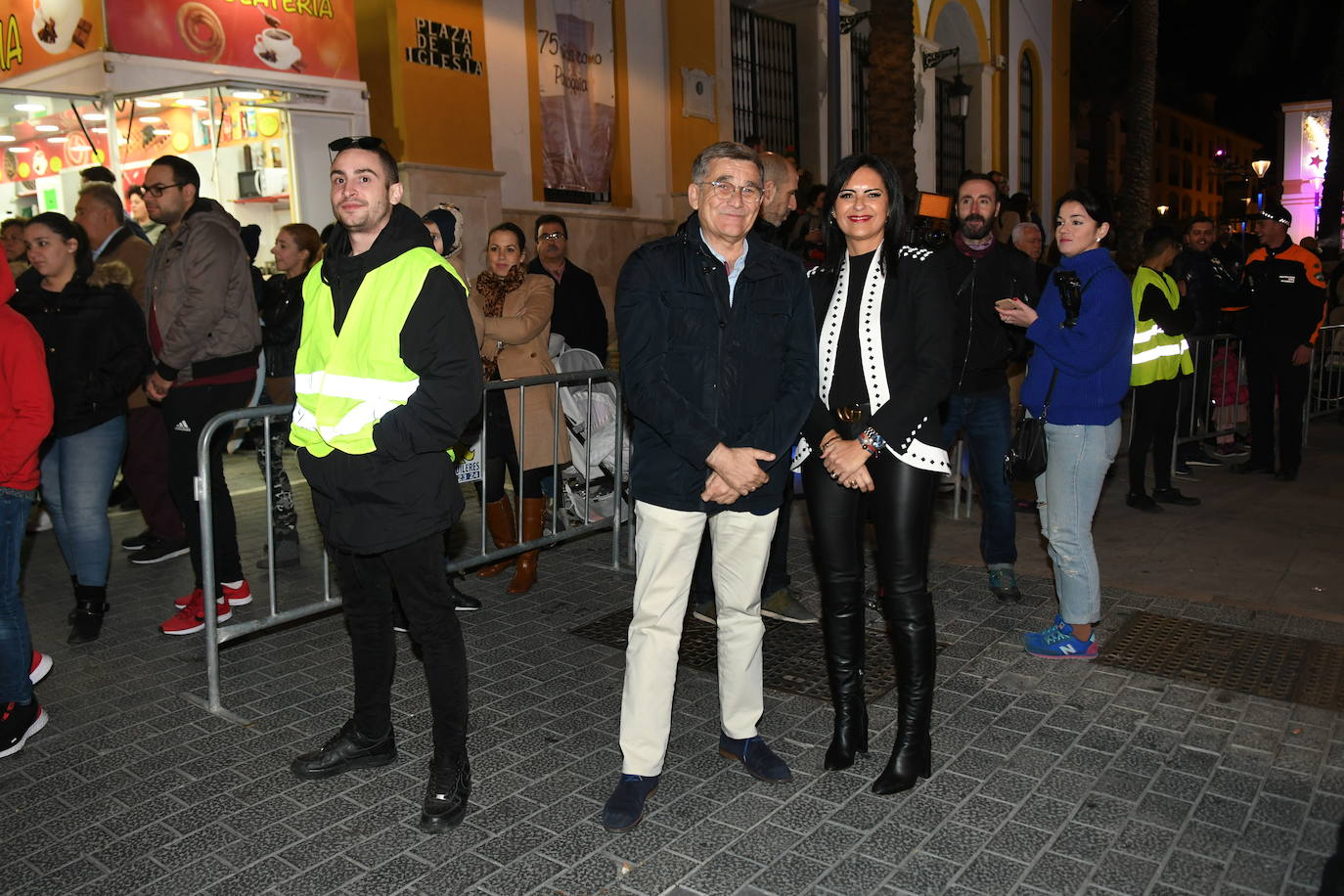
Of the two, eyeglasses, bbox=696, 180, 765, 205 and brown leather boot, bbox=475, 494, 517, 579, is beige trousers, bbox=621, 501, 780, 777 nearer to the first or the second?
eyeglasses, bbox=696, 180, 765, 205

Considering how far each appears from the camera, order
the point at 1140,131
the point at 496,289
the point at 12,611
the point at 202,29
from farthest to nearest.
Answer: the point at 1140,131, the point at 202,29, the point at 496,289, the point at 12,611

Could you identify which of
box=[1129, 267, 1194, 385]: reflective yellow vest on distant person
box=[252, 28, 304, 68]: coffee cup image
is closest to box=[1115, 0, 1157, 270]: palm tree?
box=[1129, 267, 1194, 385]: reflective yellow vest on distant person

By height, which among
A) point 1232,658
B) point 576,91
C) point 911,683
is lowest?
point 1232,658

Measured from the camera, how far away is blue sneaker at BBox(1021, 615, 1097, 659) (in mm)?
5188

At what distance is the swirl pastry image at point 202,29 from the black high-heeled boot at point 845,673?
9.74m

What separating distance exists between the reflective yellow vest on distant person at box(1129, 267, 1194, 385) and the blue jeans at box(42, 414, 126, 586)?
654 centimetres

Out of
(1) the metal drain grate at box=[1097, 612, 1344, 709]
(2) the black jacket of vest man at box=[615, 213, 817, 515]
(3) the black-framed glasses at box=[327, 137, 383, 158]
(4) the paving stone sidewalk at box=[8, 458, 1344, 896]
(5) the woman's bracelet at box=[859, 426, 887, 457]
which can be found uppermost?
(3) the black-framed glasses at box=[327, 137, 383, 158]

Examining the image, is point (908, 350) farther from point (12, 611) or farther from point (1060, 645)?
point (12, 611)

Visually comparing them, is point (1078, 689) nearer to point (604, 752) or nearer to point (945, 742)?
point (945, 742)

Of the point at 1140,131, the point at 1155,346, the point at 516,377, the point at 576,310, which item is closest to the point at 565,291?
the point at 576,310

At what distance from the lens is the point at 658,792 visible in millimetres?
3957

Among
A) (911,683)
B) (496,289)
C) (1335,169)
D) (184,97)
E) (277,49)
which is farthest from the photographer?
(1335,169)

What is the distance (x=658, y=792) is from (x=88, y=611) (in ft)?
11.5

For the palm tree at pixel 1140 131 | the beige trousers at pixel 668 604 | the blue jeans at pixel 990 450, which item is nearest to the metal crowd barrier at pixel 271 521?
the beige trousers at pixel 668 604
